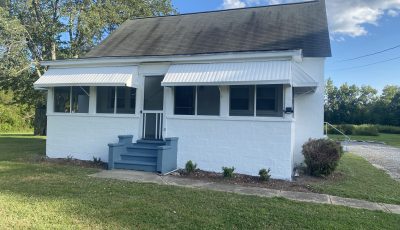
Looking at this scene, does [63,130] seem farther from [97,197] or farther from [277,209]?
[277,209]

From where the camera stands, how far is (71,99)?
1301 centimetres

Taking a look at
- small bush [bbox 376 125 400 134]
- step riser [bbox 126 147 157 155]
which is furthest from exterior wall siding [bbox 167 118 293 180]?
small bush [bbox 376 125 400 134]

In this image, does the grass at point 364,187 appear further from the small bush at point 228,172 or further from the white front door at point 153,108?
the white front door at point 153,108

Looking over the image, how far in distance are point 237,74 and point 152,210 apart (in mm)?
5603

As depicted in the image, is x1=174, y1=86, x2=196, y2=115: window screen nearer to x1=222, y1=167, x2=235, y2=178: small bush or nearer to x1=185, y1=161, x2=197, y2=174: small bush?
x1=185, y1=161, x2=197, y2=174: small bush

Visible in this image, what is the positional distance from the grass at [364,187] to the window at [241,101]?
10.5 ft

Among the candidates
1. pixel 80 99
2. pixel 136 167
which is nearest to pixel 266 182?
pixel 136 167

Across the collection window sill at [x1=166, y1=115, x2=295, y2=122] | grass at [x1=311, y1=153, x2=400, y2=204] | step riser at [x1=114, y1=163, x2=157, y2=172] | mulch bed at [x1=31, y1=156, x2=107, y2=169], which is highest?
window sill at [x1=166, y1=115, x2=295, y2=122]

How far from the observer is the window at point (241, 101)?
1052 cm

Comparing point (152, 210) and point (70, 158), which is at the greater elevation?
point (70, 158)

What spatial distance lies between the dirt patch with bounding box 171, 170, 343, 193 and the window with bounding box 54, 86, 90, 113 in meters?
5.26

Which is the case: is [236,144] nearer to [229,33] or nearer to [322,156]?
[322,156]

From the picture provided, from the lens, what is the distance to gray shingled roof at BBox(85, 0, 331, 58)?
12531 millimetres

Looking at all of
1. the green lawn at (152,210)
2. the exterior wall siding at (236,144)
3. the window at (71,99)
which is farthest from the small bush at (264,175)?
the window at (71,99)
